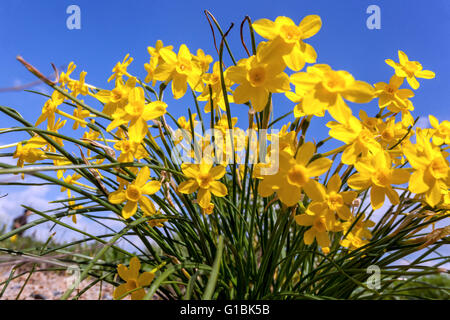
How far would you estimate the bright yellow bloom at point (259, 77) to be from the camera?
0.81 metres

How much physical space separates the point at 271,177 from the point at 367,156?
27cm

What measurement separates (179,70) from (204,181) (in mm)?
342

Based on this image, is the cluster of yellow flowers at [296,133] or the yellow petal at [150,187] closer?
the cluster of yellow flowers at [296,133]

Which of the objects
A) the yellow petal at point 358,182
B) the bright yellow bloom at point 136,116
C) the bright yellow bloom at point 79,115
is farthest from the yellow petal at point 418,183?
the bright yellow bloom at point 79,115

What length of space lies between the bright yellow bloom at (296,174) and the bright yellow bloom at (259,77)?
0.15 metres

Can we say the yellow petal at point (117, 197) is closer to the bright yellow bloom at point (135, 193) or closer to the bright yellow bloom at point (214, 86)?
the bright yellow bloom at point (135, 193)

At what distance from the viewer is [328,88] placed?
770 millimetres

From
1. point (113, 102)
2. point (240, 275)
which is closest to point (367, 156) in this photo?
point (240, 275)

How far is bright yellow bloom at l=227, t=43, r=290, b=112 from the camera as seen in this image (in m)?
0.81

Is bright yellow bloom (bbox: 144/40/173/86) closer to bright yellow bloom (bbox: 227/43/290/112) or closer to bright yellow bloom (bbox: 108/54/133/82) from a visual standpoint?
bright yellow bloom (bbox: 108/54/133/82)

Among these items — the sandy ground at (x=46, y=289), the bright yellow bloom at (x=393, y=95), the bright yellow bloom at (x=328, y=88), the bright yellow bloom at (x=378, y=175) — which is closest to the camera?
the bright yellow bloom at (x=328, y=88)

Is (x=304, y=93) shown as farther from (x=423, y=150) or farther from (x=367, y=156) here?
(x=423, y=150)

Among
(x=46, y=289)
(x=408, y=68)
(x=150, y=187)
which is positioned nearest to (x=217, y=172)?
(x=150, y=187)

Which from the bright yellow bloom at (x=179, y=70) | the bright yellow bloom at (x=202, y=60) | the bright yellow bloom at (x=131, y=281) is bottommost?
the bright yellow bloom at (x=131, y=281)
